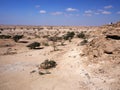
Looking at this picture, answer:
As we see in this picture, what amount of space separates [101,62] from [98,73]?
150 centimetres

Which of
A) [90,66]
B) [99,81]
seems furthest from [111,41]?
[99,81]

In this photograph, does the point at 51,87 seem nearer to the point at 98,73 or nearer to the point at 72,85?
the point at 72,85

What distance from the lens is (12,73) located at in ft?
48.8

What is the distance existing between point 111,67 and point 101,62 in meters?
1.18

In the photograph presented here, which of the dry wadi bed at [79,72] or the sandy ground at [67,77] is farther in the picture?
the dry wadi bed at [79,72]

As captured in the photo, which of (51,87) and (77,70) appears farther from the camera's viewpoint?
(77,70)

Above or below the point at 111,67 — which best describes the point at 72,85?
below

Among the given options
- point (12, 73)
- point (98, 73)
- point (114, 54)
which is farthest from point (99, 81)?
point (12, 73)

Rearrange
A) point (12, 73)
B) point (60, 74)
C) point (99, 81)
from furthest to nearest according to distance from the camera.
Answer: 1. point (12, 73)
2. point (60, 74)
3. point (99, 81)

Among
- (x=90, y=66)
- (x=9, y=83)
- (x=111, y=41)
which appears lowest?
(x=9, y=83)

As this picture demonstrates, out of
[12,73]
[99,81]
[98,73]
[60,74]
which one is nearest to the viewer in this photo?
[99,81]

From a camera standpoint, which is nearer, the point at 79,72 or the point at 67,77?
the point at 67,77

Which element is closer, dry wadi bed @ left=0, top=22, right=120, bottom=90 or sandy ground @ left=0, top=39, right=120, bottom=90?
sandy ground @ left=0, top=39, right=120, bottom=90

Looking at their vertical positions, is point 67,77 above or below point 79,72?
below
